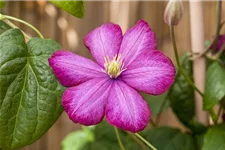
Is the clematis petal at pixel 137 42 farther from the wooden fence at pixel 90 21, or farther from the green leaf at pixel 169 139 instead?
the wooden fence at pixel 90 21

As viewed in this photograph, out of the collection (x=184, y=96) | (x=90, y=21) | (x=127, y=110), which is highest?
(x=127, y=110)

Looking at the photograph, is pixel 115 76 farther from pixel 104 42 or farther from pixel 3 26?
pixel 3 26

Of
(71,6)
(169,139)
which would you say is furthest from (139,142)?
(71,6)

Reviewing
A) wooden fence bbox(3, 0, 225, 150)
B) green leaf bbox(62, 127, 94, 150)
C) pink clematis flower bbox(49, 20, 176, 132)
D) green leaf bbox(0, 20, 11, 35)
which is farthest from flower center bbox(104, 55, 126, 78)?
wooden fence bbox(3, 0, 225, 150)

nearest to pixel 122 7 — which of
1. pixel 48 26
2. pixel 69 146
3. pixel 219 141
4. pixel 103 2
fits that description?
pixel 103 2

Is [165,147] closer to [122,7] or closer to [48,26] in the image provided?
[122,7]

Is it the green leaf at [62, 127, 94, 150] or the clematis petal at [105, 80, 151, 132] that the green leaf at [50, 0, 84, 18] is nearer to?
the clematis petal at [105, 80, 151, 132]
